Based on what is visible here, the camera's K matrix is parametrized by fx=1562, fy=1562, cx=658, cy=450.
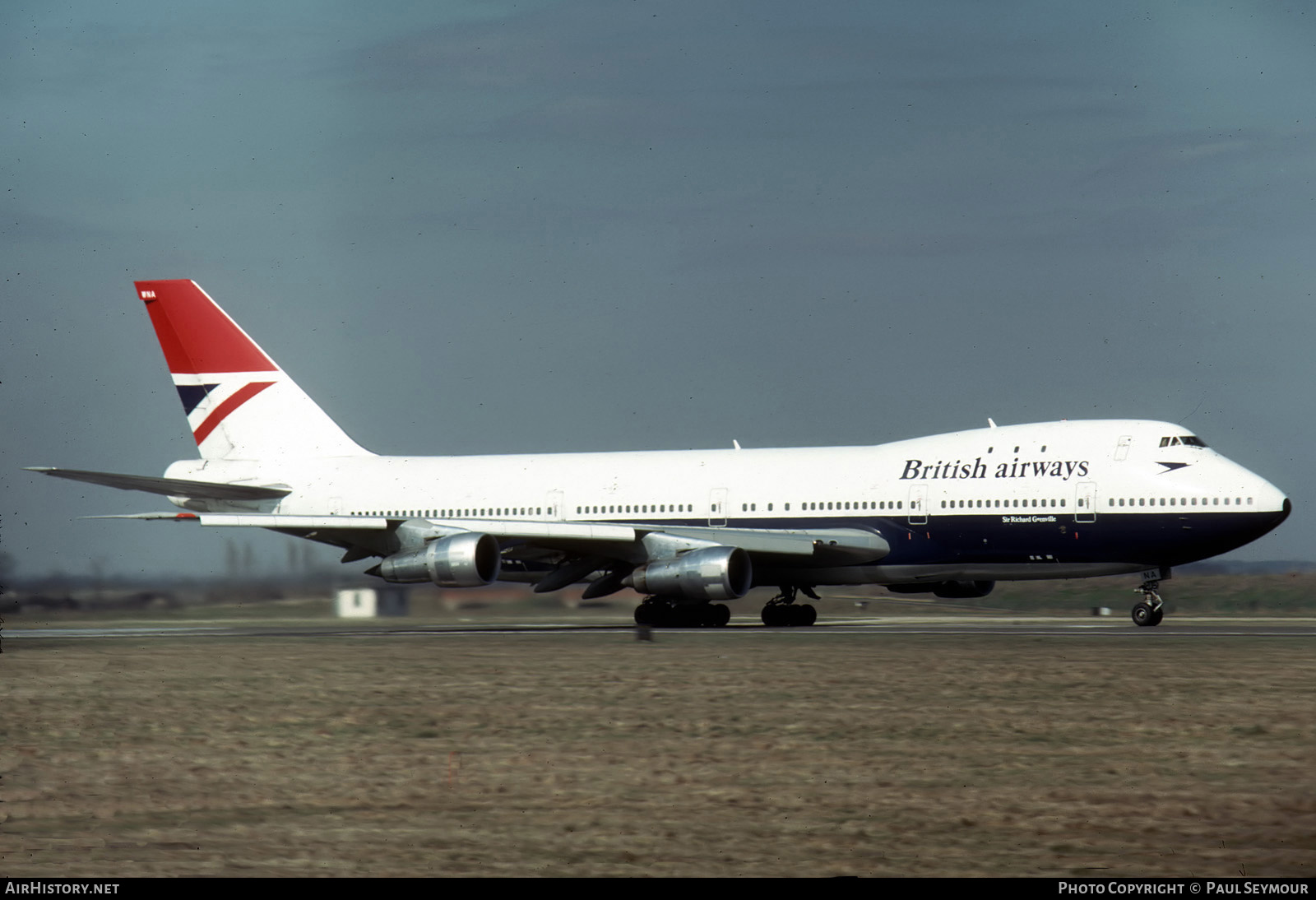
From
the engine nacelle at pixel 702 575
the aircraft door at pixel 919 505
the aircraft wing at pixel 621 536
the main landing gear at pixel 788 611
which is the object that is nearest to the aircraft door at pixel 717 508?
the aircraft wing at pixel 621 536

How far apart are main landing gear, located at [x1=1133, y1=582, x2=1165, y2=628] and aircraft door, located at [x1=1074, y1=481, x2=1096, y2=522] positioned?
215 cm

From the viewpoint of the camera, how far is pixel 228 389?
142ft

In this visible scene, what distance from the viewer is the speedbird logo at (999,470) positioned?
33312mm

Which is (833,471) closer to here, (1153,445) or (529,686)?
(1153,445)

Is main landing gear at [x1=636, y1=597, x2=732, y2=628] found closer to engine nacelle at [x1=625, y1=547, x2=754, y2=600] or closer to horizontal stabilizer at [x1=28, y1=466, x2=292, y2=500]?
engine nacelle at [x1=625, y1=547, x2=754, y2=600]

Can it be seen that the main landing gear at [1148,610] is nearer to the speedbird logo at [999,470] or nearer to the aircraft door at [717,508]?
the speedbird logo at [999,470]

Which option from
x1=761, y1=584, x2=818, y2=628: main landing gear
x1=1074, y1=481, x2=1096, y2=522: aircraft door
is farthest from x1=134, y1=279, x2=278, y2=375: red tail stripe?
x1=1074, y1=481, x2=1096, y2=522: aircraft door

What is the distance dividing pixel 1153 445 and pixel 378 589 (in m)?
18.1

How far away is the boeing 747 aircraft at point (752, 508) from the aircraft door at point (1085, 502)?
0.03 metres

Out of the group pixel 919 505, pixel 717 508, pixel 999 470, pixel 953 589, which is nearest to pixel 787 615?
pixel 717 508

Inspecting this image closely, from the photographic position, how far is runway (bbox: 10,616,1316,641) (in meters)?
30.7

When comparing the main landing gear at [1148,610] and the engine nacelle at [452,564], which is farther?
the engine nacelle at [452,564]

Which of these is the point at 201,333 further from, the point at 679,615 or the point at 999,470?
the point at 999,470

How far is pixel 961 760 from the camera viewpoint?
1316 cm
